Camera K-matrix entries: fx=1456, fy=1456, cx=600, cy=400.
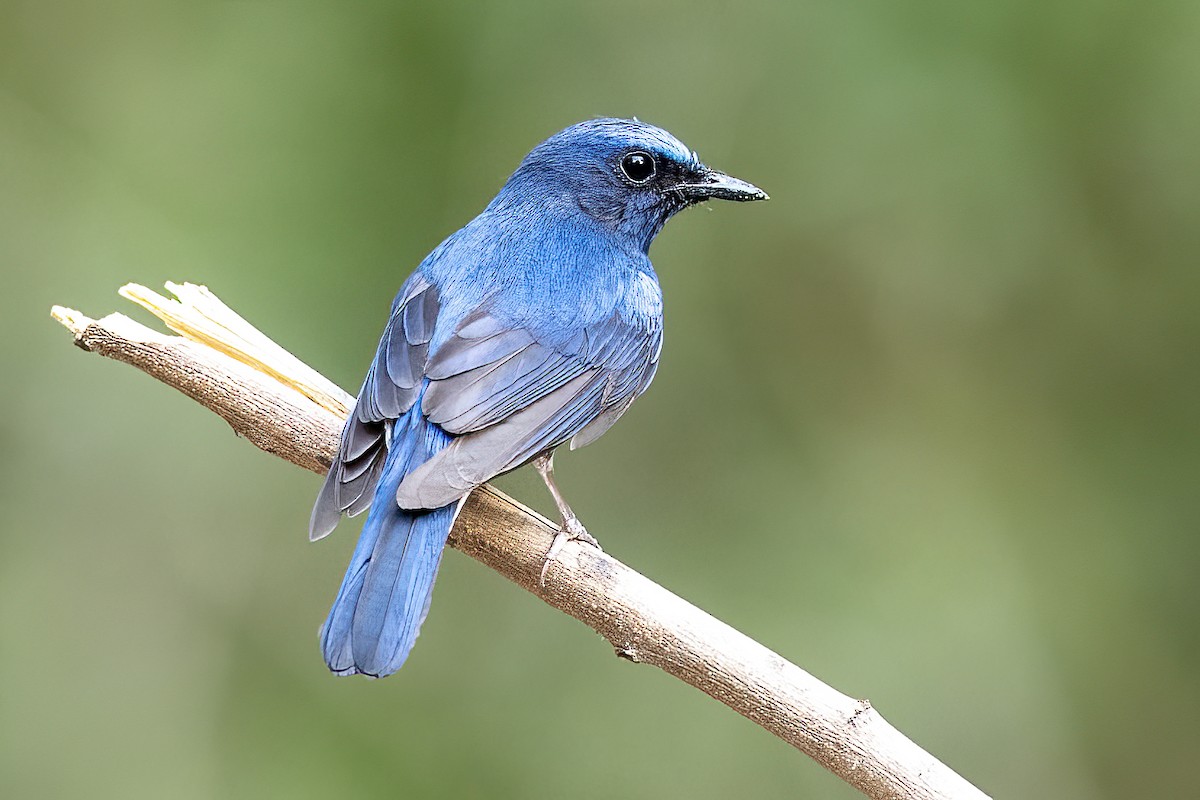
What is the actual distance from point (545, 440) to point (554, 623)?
175 cm

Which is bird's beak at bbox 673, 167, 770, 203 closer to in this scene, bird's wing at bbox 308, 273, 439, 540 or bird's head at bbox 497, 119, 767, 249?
bird's head at bbox 497, 119, 767, 249

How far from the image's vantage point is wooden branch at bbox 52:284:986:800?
9.94 feet

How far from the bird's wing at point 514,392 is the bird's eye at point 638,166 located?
1.70 ft

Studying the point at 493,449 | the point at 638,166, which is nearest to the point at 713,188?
the point at 638,166

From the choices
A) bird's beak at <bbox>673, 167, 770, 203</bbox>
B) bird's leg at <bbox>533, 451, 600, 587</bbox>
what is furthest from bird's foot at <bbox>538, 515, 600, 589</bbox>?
bird's beak at <bbox>673, 167, 770, 203</bbox>

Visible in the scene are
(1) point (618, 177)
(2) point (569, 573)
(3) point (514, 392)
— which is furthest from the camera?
(1) point (618, 177)

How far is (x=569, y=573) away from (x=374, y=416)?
0.60 meters

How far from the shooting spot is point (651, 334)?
413cm

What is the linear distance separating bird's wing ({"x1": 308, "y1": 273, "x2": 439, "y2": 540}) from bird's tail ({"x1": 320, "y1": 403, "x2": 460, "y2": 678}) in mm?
51

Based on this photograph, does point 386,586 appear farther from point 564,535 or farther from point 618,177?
point 618,177

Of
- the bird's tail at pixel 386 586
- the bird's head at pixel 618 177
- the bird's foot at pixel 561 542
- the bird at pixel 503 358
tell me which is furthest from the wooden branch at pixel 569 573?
the bird's head at pixel 618 177

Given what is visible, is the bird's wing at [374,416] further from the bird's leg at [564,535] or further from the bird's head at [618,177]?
the bird's head at [618,177]

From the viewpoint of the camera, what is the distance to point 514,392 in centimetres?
361

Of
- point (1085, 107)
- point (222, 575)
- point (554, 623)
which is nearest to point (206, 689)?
point (222, 575)
